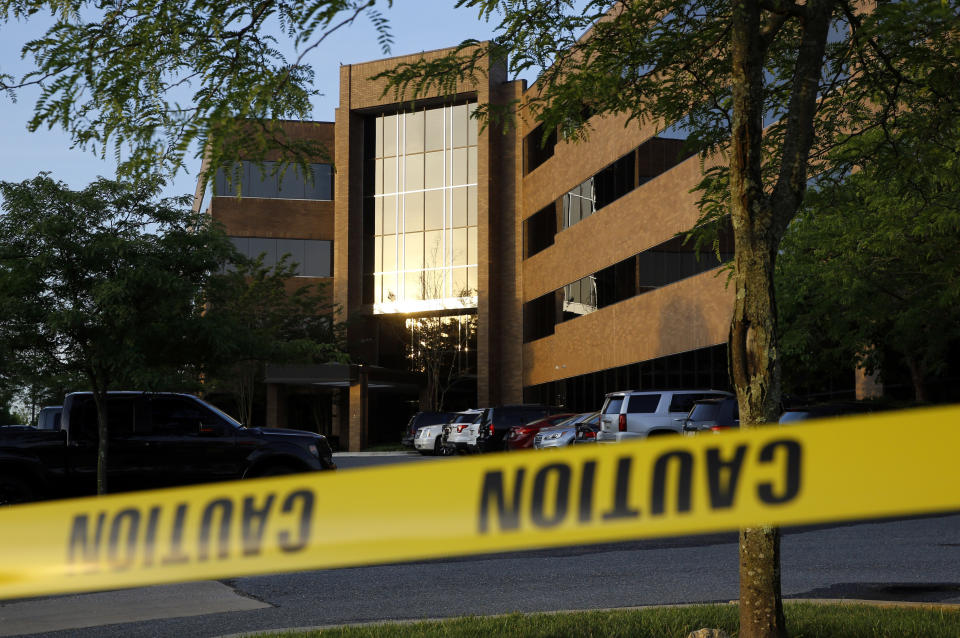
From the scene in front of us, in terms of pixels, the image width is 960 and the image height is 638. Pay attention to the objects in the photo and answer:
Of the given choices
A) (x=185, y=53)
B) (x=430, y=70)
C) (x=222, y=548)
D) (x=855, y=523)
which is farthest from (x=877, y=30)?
(x=855, y=523)

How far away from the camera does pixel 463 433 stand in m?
33.3

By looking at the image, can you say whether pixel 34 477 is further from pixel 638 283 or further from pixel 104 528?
pixel 638 283

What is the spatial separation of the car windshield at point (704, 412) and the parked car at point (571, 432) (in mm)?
4296

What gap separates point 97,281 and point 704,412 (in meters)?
10.6

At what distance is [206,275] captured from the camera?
1755cm

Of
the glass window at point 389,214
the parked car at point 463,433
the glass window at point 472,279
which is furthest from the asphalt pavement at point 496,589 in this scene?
the glass window at point 389,214

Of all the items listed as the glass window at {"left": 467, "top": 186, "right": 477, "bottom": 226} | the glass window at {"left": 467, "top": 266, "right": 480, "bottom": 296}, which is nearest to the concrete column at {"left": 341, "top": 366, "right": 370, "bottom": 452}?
the glass window at {"left": 467, "top": 266, "right": 480, "bottom": 296}

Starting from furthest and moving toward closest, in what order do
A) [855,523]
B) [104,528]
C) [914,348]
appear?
[914,348], [855,523], [104,528]

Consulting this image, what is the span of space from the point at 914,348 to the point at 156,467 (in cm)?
1708

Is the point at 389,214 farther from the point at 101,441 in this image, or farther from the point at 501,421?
the point at 101,441

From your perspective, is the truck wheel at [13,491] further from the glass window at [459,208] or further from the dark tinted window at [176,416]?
the glass window at [459,208]

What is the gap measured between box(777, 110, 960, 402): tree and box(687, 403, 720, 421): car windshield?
11.2ft

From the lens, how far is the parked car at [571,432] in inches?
951

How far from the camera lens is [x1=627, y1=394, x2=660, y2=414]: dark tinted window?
22500 millimetres
